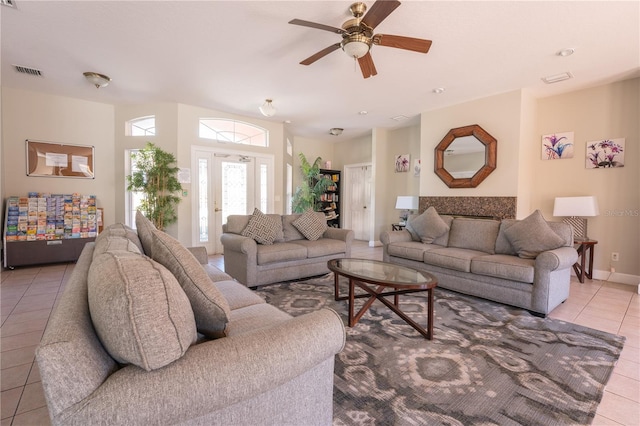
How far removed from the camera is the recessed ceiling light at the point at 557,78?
3.62 meters

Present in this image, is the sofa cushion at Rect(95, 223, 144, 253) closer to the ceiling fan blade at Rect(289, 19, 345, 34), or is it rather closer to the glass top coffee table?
the glass top coffee table

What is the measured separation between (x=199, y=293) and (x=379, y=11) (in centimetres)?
228

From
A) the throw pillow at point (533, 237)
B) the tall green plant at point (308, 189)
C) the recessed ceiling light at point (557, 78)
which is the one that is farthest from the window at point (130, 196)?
the recessed ceiling light at point (557, 78)

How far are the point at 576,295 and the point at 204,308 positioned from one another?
13.5 feet

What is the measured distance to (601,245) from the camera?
13.3 ft

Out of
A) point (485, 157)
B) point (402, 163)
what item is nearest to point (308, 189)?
point (402, 163)

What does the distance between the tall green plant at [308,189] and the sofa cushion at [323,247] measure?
2.77 m

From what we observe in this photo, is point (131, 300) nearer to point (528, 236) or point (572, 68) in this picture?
point (528, 236)

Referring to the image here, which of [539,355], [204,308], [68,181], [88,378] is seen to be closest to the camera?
[88,378]

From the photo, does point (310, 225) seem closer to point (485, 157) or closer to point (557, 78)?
point (485, 157)

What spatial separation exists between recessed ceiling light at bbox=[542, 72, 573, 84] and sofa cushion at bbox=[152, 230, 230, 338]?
470 cm

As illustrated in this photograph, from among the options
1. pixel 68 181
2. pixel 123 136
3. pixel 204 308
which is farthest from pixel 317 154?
pixel 204 308

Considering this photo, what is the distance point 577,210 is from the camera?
3.88 meters

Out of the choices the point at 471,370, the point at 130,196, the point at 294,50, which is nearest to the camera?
the point at 471,370
